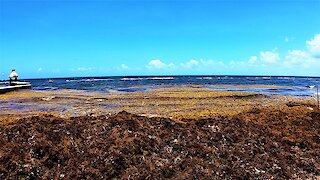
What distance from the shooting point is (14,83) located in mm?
48469

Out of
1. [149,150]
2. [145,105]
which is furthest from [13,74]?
[149,150]

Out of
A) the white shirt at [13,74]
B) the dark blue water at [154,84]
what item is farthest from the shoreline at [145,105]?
the white shirt at [13,74]

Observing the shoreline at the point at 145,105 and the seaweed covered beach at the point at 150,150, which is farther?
the shoreline at the point at 145,105

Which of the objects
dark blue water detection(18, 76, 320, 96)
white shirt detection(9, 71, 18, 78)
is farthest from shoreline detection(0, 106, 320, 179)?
white shirt detection(9, 71, 18, 78)

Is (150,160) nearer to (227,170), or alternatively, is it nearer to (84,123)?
(227,170)

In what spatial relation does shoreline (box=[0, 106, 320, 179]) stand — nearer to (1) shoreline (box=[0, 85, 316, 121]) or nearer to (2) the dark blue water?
(1) shoreline (box=[0, 85, 316, 121])

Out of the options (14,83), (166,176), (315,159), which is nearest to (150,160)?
(166,176)

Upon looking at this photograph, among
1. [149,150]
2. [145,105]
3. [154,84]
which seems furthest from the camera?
[154,84]

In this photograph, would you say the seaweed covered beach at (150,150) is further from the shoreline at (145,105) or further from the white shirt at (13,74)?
the white shirt at (13,74)

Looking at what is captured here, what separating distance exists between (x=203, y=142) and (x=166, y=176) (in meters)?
2.30

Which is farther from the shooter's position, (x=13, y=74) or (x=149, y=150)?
(x=13, y=74)

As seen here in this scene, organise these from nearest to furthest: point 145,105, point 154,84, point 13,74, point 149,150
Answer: point 149,150
point 145,105
point 13,74
point 154,84

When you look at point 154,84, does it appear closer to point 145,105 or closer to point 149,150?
point 145,105

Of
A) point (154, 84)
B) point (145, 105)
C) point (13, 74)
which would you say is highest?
point (13, 74)
